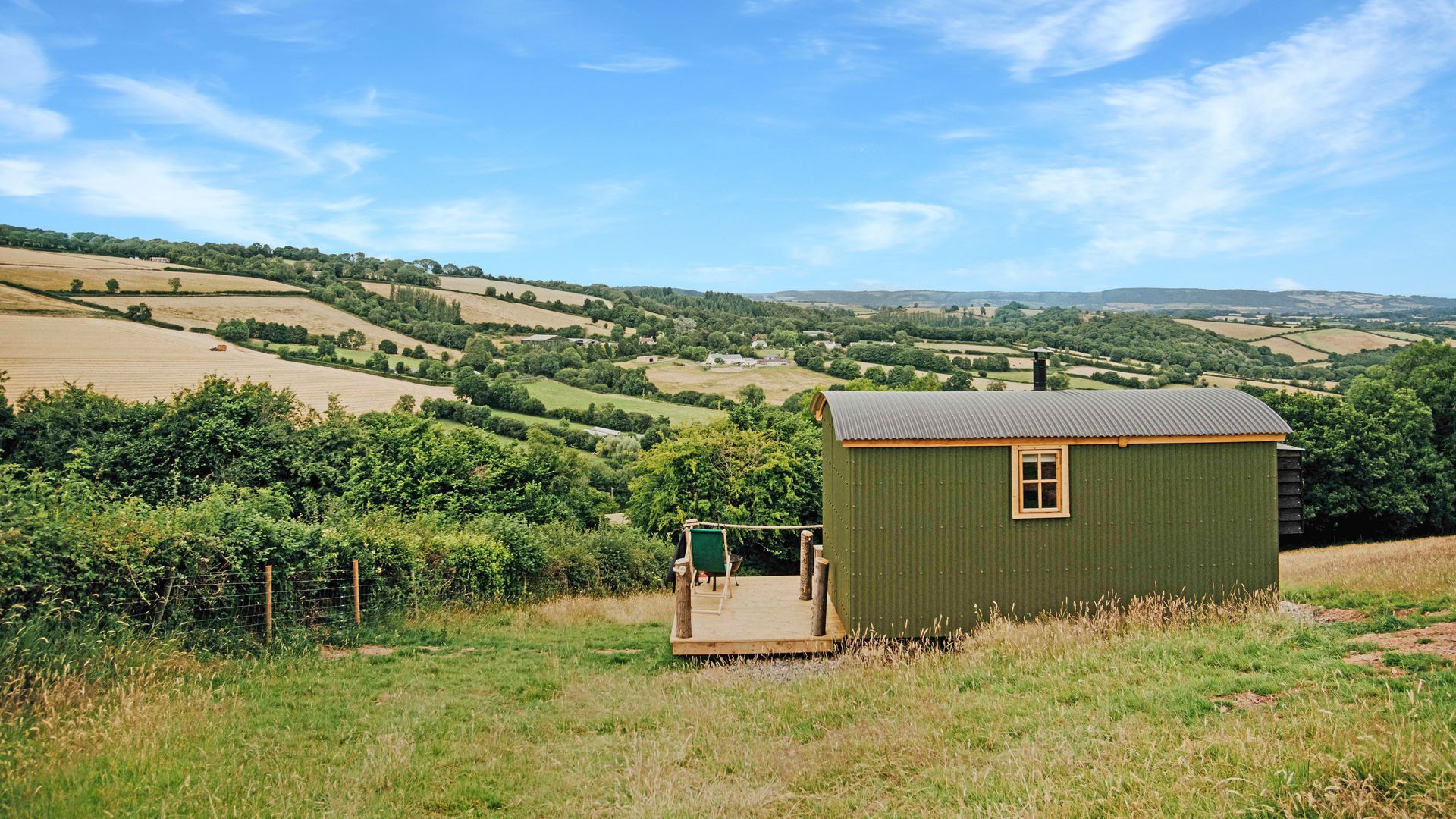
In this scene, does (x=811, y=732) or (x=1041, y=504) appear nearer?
(x=811, y=732)

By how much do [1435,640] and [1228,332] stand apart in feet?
273

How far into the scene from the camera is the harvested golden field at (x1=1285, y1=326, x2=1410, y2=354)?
2793 inches

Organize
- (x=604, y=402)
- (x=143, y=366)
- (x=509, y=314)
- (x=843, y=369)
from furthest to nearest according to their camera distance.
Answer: (x=509, y=314) → (x=843, y=369) → (x=604, y=402) → (x=143, y=366)

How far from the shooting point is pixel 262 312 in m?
43.2

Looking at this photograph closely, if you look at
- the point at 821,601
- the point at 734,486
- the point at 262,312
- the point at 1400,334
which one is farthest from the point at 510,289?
the point at 1400,334

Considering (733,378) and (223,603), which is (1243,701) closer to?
(223,603)

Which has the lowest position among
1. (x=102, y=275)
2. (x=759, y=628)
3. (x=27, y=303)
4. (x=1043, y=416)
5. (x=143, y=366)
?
A: (x=759, y=628)

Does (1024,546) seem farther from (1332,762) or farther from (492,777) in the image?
(492,777)

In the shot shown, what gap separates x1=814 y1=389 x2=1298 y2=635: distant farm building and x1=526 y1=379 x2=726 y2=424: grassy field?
33755 millimetres

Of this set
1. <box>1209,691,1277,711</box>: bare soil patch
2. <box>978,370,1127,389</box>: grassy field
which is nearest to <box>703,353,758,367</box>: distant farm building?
<box>978,370,1127,389</box>: grassy field

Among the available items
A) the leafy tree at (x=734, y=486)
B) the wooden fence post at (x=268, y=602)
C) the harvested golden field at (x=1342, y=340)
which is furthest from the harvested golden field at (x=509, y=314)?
the harvested golden field at (x=1342, y=340)

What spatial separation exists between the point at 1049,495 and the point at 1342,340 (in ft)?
275

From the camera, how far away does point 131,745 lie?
555 cm

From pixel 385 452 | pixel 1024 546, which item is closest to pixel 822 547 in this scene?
pixel 1024 546
